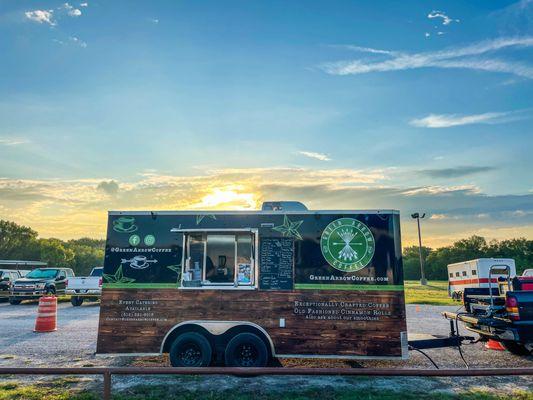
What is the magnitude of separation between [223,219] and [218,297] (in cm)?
158

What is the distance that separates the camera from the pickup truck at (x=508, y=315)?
812 centimetres

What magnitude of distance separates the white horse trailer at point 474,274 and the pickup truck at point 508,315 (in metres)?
0.66

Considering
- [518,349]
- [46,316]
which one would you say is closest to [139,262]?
[46,316]

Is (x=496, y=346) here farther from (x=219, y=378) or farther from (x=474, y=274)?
(x=219, y=378)

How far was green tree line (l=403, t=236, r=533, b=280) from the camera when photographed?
60088 millimetres

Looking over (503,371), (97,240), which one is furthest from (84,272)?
(503,371)

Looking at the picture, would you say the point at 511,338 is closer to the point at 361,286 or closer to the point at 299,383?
the point at 361,286

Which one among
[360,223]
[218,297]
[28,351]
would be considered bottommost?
[28,351]

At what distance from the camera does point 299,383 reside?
22.9 feet

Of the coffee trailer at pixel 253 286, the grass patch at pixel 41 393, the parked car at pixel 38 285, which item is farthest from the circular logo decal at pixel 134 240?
the parked car at pixel 38 285

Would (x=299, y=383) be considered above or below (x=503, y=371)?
below

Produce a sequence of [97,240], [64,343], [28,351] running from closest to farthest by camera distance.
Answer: [28,351], [64,343], [97,240]

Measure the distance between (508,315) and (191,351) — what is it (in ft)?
22.6

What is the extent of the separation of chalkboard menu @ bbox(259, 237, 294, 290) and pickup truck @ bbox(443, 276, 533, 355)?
4373mm
